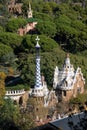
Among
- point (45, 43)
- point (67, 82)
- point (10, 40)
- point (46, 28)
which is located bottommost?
point (46, 28)

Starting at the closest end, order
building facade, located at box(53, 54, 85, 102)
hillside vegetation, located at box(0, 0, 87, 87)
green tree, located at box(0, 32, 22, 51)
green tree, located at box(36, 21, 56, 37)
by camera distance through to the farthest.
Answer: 1. building facade, located at box(53, 54, 85, 102)
2. hillside vegetation, located at box(0, 0, 87, 87)
3. green tree, located at box(0, 32, 22, 51)
4. green tree, located at box(36, 21, 56, 37)

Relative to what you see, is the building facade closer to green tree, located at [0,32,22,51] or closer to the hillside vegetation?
the hillside vegetation

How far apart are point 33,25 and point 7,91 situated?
21223mm

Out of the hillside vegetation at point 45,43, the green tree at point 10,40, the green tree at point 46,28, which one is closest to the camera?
the hillside vegetation at point 45,43

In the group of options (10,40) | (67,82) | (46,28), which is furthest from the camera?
(46,28)

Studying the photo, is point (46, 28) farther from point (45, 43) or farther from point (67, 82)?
point (67, 82)

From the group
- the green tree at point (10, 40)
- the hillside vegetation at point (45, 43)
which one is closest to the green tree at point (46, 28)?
the hillside vegetation at point (45, 43)

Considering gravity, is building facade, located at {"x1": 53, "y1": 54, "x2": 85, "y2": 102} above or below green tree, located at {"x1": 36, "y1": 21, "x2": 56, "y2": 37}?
above

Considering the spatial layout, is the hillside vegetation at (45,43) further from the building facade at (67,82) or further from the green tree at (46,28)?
the building facade at (67,82)

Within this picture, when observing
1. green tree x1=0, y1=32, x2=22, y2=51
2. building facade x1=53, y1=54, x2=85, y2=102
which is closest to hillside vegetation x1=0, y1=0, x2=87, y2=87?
green tree x1=0, y1=32, x2=22, y2=51

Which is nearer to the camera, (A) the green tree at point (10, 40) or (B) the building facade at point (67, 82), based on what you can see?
(B) the building facade at point (67, 82)

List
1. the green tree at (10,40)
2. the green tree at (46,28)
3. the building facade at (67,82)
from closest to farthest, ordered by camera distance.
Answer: the building facade at (67,82) < the green tree at (10,40) < the green tree at (46,28)

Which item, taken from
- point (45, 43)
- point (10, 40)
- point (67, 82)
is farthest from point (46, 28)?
point (67, 82)

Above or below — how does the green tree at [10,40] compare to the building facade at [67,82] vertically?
below
